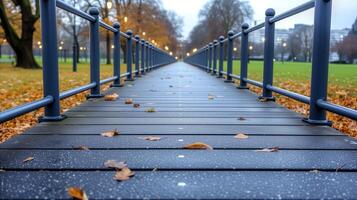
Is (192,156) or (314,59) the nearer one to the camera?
(192,156)

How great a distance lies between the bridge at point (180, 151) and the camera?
1708mm

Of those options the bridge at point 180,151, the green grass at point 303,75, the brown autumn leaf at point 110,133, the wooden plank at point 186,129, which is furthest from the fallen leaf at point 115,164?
the green grass at point 303,75

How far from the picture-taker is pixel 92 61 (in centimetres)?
499

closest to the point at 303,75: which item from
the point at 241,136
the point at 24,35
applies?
the point at 24,35

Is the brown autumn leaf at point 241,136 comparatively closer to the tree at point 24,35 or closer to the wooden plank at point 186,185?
the wooden plank at point 186,185

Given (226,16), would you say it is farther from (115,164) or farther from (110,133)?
(115,164)

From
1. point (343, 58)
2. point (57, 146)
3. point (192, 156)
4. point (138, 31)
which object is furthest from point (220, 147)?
point (343, 58)

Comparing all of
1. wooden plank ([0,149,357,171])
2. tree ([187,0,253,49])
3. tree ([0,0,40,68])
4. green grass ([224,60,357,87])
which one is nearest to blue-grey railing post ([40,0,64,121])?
wooden plank ([0,149,357,171])

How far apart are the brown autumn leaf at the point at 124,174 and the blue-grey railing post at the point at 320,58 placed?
1.82 m

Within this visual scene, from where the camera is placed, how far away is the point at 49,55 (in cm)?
321

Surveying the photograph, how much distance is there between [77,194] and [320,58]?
2.25 m

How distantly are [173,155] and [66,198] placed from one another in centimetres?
75

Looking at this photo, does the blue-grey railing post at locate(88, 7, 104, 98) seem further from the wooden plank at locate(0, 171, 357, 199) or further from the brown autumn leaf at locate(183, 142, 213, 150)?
the wooden plank at locate(0, 171, 357, 199)

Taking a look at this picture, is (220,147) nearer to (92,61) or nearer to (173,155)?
(173,155)
